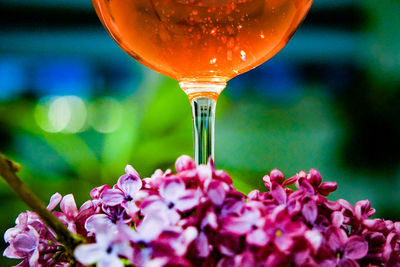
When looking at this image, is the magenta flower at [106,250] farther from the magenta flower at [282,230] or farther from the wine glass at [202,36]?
the wine glass at [202,36]

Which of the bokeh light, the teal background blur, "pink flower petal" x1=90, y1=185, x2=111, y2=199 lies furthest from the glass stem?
the bokeh light

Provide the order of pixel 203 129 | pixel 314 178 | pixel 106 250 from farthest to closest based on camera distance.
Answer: pixel 203 129, pixel 314 178, pixel 106 250

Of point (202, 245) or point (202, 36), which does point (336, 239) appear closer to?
point (202, 245)

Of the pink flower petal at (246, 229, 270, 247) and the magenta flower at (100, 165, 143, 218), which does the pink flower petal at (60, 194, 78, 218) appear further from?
the pink flower petal at (246, 229, 270, 247)

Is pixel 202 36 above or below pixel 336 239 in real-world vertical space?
above

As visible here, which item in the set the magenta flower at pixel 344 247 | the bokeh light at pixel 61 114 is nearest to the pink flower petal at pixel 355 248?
the magenta flower at pixel 344 247

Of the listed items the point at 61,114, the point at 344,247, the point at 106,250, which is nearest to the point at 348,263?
the point at 344,247
